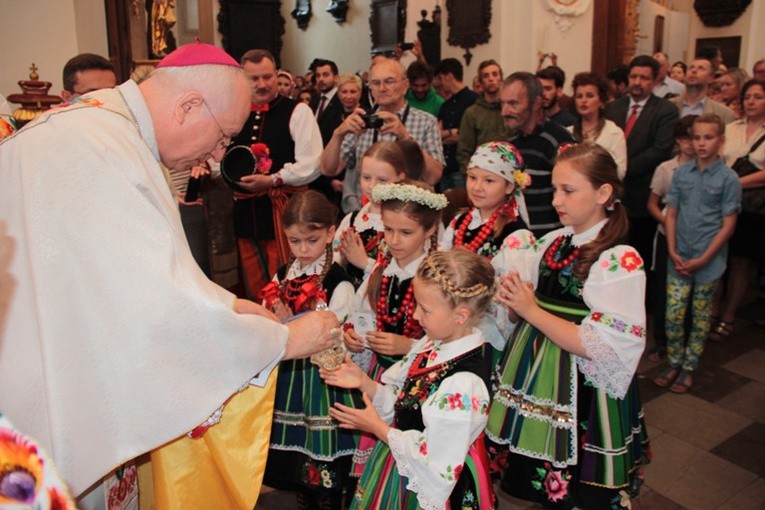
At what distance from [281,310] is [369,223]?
0.67 metres

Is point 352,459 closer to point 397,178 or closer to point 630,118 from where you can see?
point 397,178

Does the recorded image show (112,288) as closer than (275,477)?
Yes

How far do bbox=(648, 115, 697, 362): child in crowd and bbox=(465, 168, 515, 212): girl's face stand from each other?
189 centimetres

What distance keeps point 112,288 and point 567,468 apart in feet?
5.25

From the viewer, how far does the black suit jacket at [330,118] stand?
5.46m

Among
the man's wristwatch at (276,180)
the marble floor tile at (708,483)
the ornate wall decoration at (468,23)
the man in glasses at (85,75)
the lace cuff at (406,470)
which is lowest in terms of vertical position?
the marble floor tile at (708,483)

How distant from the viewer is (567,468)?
2.28 meters

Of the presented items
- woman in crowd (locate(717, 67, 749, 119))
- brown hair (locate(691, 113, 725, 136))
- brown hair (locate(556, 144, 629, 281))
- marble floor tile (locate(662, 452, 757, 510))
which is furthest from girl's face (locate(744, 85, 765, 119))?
brown hair (locate(556, 144, 629, 281))

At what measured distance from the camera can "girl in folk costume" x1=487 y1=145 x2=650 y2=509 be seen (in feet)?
7.16

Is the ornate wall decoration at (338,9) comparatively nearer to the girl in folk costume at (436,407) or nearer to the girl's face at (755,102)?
the girl's face at (755,102)

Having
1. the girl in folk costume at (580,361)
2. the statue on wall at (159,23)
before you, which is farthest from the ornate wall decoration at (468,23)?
the girl in folk costume at (580,361)

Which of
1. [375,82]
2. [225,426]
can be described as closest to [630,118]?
[375,82]

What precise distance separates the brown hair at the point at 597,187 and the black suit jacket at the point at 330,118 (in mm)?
3304

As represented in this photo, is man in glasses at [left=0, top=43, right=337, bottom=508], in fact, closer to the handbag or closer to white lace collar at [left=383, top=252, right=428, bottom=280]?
white lace collar at [left=383, top=252, right=428, bottom=280]
